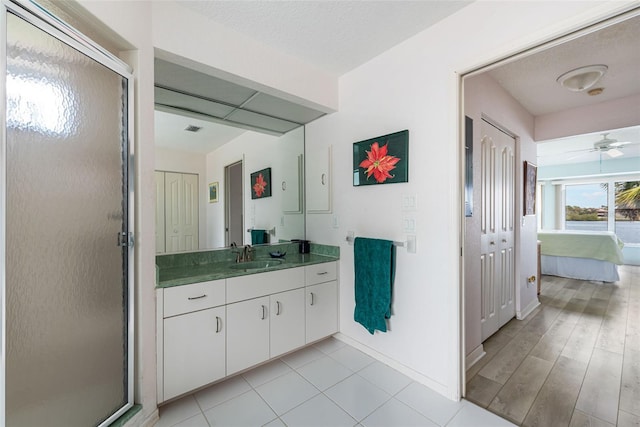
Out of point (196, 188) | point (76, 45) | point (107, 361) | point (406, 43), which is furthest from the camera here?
point (196, 188)

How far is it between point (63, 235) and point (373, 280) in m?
1.84

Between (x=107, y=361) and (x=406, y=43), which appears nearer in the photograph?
(x=107, y=361)

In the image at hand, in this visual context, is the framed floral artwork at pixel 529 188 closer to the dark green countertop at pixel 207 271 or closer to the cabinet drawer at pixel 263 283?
the dark green countertop at pixel 207 271

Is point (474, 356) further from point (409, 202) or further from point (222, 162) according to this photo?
point (222, 162)

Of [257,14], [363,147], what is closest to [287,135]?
[363,147]

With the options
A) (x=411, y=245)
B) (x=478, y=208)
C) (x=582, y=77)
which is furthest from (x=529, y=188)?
(x=411, y=245)

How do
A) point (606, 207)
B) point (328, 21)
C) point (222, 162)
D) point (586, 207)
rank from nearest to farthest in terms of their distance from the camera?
point (328, 21) → point (222, 162) → point (606, 207) → point (586, 207)

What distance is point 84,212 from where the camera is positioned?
48.3 inches

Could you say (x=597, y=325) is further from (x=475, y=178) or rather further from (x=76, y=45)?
(x=76, y=45)

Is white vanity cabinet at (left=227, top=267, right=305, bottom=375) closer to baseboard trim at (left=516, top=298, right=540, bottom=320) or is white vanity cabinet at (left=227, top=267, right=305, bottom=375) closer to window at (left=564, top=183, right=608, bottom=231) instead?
baseboard trim at (left=516, top=298, right=540, bottom=320)

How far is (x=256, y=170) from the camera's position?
8.57 ft

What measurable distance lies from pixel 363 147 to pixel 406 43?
784 mm

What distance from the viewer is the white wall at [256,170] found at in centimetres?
226

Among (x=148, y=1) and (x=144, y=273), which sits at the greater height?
(x=148, y=1)
